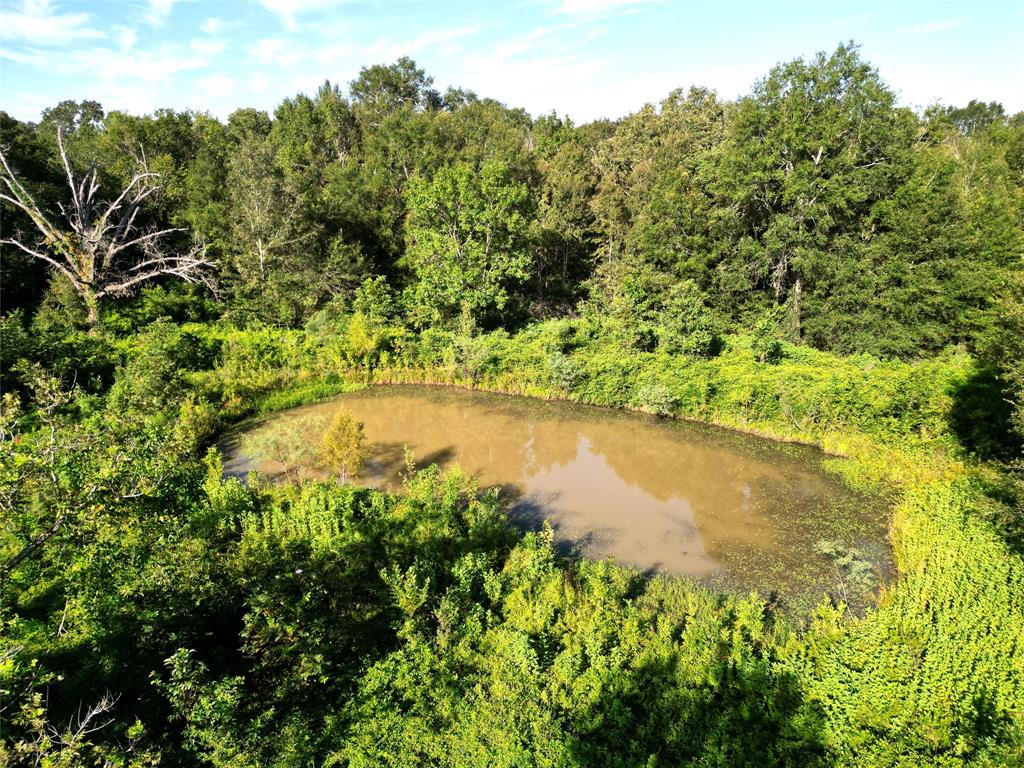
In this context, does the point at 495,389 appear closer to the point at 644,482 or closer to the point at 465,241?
the point at 465,241

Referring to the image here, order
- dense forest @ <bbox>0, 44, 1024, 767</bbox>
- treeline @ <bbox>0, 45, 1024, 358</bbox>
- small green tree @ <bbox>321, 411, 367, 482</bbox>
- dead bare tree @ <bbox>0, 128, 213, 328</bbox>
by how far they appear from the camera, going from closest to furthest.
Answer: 1. dense forest @ <bbox>0, 44, 1024, 767</bbox>
2. small green tree @ <bbox>321, 411, 367, 482</bbox>
3. treeline @ <bbox>0, 45, 1024, 358</bbox>
4. dead bare tree @ <bbox>0, 128, 213, 328</bbox>

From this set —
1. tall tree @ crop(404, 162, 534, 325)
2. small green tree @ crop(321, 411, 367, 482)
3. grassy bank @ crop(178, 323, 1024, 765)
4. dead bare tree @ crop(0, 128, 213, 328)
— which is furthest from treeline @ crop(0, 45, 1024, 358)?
small green tree @ crop(321, 411, 367, 482)

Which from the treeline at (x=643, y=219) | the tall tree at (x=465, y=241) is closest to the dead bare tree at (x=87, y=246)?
the treeline at (x=643, y=219)

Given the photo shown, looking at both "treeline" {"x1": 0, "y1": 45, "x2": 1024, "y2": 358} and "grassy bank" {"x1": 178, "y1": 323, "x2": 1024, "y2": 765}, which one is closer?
"grassy bank" {"x1": 178, "y1": 323, "x2": 1024, "y2": 765}

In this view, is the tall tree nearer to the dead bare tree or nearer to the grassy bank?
the grassy bank

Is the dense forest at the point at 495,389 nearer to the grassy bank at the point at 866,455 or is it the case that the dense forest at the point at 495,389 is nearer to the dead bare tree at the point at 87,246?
the grassy bank at the point at 866,455

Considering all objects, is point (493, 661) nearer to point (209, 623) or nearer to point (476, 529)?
point (476, 529)

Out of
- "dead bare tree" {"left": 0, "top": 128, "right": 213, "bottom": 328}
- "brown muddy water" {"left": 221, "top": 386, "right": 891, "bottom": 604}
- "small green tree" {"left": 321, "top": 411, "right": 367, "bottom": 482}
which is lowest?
"brown muddy water" {"left": 221, "top": 386, "right": 891, "bottom": 604}
